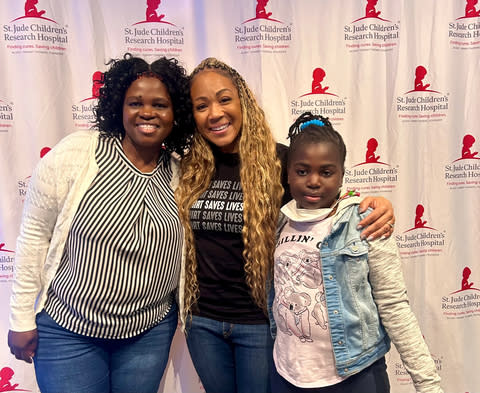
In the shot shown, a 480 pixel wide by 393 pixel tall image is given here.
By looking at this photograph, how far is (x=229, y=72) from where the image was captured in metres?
1.50

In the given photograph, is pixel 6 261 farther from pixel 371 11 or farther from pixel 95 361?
pixel 371 11

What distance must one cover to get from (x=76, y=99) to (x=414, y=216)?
6.93 ft

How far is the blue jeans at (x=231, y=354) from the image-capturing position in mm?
1373

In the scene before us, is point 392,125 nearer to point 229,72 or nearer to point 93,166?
point 229,72

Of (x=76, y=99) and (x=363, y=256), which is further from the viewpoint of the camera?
(x=76, y=99)

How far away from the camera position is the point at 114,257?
1.21 meters

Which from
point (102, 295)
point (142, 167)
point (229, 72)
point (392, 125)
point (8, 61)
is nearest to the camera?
point (102, 295)

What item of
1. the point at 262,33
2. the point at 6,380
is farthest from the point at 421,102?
the point at 6,380

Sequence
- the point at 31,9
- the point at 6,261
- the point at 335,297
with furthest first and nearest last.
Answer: the point at 6,261
the point at 31,9
the point at 335,297

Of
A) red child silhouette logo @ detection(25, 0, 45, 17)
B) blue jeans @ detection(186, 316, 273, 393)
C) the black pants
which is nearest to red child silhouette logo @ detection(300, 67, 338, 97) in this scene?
blue jeans @ detection(186, 316, 273, 393)

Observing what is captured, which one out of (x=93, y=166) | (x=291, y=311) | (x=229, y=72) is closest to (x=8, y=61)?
(x=93, y=166)

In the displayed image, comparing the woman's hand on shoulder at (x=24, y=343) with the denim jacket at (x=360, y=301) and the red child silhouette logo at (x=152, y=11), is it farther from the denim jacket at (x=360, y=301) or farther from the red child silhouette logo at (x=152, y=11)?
the red child silhouette logo at (x=152, y=11)

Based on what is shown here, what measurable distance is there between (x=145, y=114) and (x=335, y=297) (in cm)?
96

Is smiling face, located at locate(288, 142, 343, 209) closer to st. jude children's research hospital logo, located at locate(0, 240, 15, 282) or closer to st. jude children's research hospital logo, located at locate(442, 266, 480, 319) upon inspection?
st. jude children's research hospital logo, located at locate(442, 266, 480, 319)
